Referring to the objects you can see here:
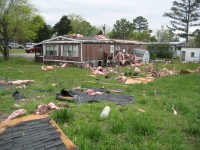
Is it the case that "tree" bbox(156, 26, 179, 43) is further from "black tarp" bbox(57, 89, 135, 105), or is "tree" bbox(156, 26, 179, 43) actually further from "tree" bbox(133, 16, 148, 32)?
"black tarp" bbox(57, 89, 135, 105)

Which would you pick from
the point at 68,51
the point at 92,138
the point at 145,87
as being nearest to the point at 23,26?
the point at 68,51

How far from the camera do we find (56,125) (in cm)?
564

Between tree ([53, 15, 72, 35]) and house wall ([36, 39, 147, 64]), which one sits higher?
tree ([53, 15, 72, 35])

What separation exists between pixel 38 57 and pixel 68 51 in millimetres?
5965

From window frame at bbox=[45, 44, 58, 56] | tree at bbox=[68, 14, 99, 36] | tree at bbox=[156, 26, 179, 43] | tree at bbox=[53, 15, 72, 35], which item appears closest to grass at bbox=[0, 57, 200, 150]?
window frame at bbox=[45, 44, 58, 56]

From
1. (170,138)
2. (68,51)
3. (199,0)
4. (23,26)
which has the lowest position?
(170,138)

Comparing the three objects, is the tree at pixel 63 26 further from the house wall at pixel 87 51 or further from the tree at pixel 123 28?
the house wall at pixel 87 51

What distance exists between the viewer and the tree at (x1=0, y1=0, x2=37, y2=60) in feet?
92.4

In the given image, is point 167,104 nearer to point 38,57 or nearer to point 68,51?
point 68,51

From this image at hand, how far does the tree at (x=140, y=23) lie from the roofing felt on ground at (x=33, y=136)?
2685 inches

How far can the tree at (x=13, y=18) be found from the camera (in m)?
28.2

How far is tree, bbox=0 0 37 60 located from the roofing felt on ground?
24.8 m

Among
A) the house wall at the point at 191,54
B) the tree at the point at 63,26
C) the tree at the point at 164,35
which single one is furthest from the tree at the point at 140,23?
the house wall at the point at 191,54

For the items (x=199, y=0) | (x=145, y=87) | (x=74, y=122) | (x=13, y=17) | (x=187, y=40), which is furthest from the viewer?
(x=187, y=40)
